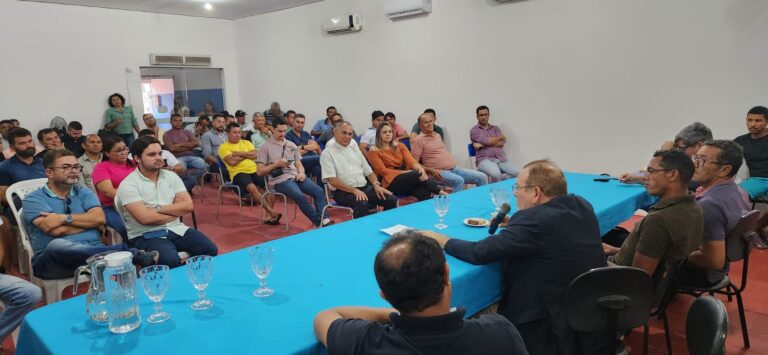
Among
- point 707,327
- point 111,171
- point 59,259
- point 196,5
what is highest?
point 196,5

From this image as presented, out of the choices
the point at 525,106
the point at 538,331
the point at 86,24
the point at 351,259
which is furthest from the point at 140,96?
the point at 538,331

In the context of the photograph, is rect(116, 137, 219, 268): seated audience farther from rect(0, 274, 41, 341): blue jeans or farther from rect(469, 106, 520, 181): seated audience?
rect(469, 106, 520, 181): seated audience

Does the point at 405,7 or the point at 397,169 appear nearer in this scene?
the point at 397,169

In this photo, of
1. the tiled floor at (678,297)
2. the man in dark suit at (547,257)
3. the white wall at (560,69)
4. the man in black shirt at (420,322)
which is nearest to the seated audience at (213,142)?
the tiled floor at (678,297)

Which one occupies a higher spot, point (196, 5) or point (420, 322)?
point (196, 5)

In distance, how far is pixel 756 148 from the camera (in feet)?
14.0

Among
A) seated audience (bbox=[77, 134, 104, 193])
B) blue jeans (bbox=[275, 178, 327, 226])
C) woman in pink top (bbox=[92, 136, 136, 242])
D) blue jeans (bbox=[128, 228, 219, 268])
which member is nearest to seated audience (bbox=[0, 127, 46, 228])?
seated audience (bbox=[77, 134, 104, 193])

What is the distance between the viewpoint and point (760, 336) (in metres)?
2.56

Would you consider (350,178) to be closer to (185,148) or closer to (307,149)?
(307,149)

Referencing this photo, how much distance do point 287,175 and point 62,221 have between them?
2.33m

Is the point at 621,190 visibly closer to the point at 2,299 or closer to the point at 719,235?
the point at 719,235

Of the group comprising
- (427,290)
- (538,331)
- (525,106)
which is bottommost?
(538,331)

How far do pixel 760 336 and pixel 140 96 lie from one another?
9.16 metres

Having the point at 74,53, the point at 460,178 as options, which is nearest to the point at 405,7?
the point at 460,178
